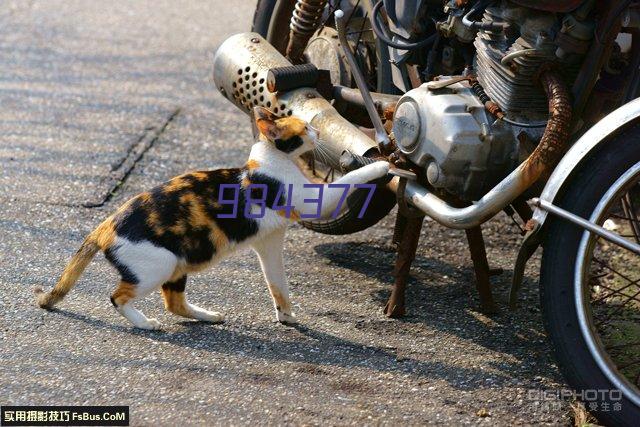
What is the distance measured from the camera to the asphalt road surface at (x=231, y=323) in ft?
10.2

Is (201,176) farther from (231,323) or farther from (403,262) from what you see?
(403,262)

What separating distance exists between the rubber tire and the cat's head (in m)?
1.00

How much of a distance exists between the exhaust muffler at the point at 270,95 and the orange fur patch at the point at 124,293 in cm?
93

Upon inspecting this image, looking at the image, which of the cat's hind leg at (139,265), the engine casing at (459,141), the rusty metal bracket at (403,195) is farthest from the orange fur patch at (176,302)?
the engine casing at (459,141)


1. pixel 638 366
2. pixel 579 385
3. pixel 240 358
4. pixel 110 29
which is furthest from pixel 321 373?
pixel 110 29

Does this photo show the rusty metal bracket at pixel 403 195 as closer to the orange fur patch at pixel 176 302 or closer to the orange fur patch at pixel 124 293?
the orange fur patch at pixel 176 302

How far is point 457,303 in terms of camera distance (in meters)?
3.99

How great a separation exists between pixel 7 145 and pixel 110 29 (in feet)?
9.92

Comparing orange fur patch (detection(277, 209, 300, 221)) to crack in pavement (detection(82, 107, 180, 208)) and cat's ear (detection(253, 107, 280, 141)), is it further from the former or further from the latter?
crack in pavement (detection(82, 107, 180, 208))

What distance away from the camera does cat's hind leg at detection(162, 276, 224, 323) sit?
141 inches

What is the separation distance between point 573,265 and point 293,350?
1.05 metres

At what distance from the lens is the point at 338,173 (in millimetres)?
4312

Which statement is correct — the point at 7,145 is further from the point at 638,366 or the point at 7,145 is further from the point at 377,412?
the point at 638,366

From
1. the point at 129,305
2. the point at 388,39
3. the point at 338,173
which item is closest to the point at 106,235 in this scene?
the point at 129,305
